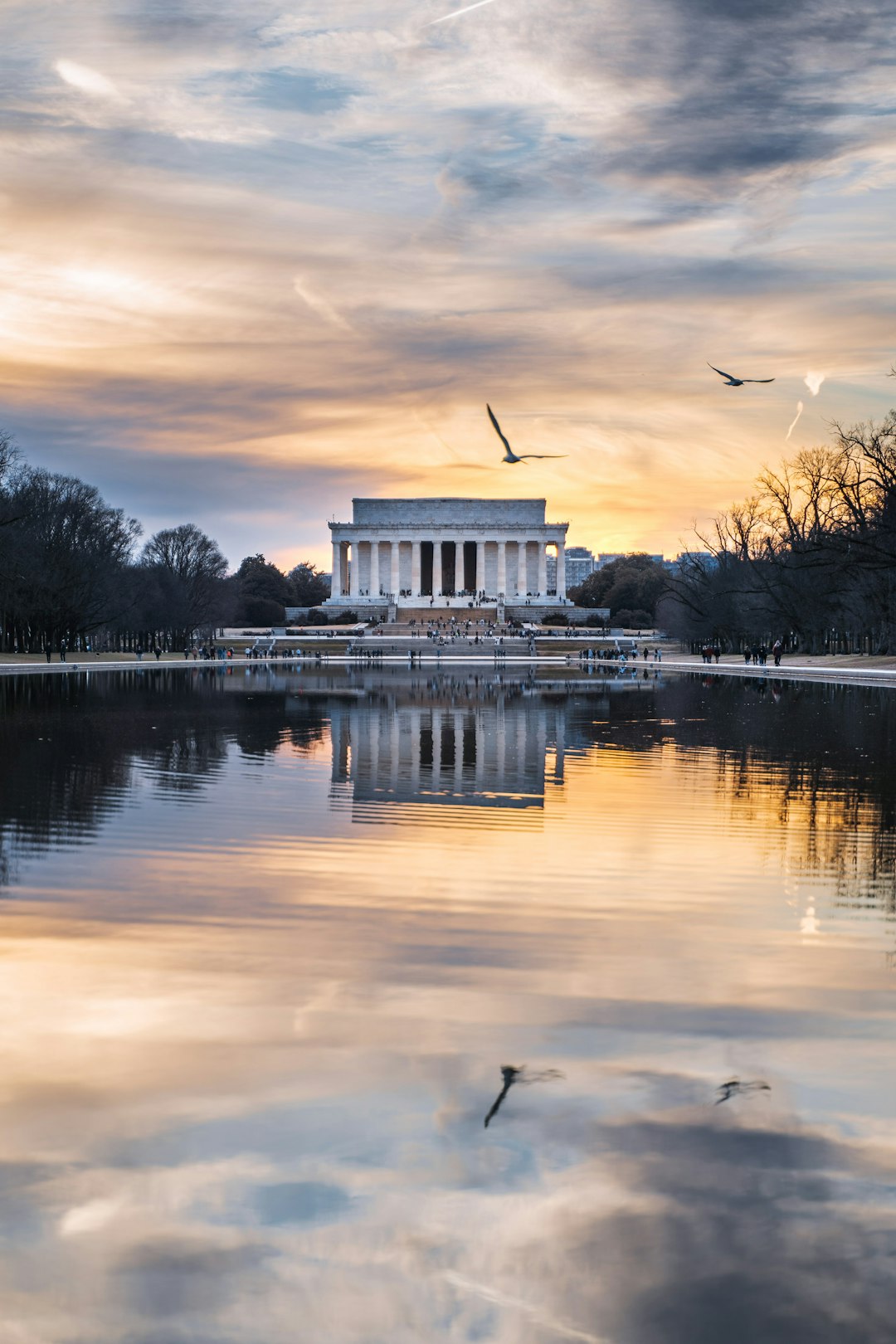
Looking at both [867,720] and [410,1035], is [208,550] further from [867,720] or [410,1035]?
[410,1035]

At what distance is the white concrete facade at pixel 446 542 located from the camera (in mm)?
156125

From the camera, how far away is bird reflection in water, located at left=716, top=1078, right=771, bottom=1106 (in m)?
6.93

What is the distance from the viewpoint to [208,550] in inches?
4341

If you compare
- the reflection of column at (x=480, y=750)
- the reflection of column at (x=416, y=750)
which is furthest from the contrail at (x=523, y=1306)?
the reflection of column at (x=480, y=750)

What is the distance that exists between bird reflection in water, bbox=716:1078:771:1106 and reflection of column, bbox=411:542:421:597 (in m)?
151

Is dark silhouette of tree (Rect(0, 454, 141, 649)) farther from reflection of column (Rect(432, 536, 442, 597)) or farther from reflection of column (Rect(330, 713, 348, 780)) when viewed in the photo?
reflection of column (Rect(432, 536, 442, 597))

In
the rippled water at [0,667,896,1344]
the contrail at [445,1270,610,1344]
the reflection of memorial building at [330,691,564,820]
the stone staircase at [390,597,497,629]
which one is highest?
the stone staircase at [390,597,497,629]

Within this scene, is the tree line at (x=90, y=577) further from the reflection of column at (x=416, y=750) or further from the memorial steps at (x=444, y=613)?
the reflection of column at (x=416, y=750)

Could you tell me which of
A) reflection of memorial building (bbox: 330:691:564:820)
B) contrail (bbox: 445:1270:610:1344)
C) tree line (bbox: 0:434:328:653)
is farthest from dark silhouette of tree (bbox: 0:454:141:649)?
contrail (bbox: 445:1270:610:1344)

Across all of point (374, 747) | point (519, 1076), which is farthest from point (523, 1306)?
point (374, 747)

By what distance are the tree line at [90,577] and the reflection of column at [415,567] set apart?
36.6 meters

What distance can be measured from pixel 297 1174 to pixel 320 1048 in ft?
5.71

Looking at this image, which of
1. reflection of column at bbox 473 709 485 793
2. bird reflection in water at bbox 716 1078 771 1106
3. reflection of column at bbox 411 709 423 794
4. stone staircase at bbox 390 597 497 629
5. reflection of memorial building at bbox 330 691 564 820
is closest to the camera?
bird reflection in water at bbox 716 1078 771 1106

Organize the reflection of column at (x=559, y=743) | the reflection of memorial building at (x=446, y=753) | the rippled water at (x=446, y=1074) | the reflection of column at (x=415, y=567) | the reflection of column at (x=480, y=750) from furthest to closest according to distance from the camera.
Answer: the reflection of column at (x=415, y=567), the reflection of column at (x=559, y=743), the reflection of column at (x=480, y=750), the reflection of memorial building at (x=446, y=753), the rippled water at (x=446, y=1074)
